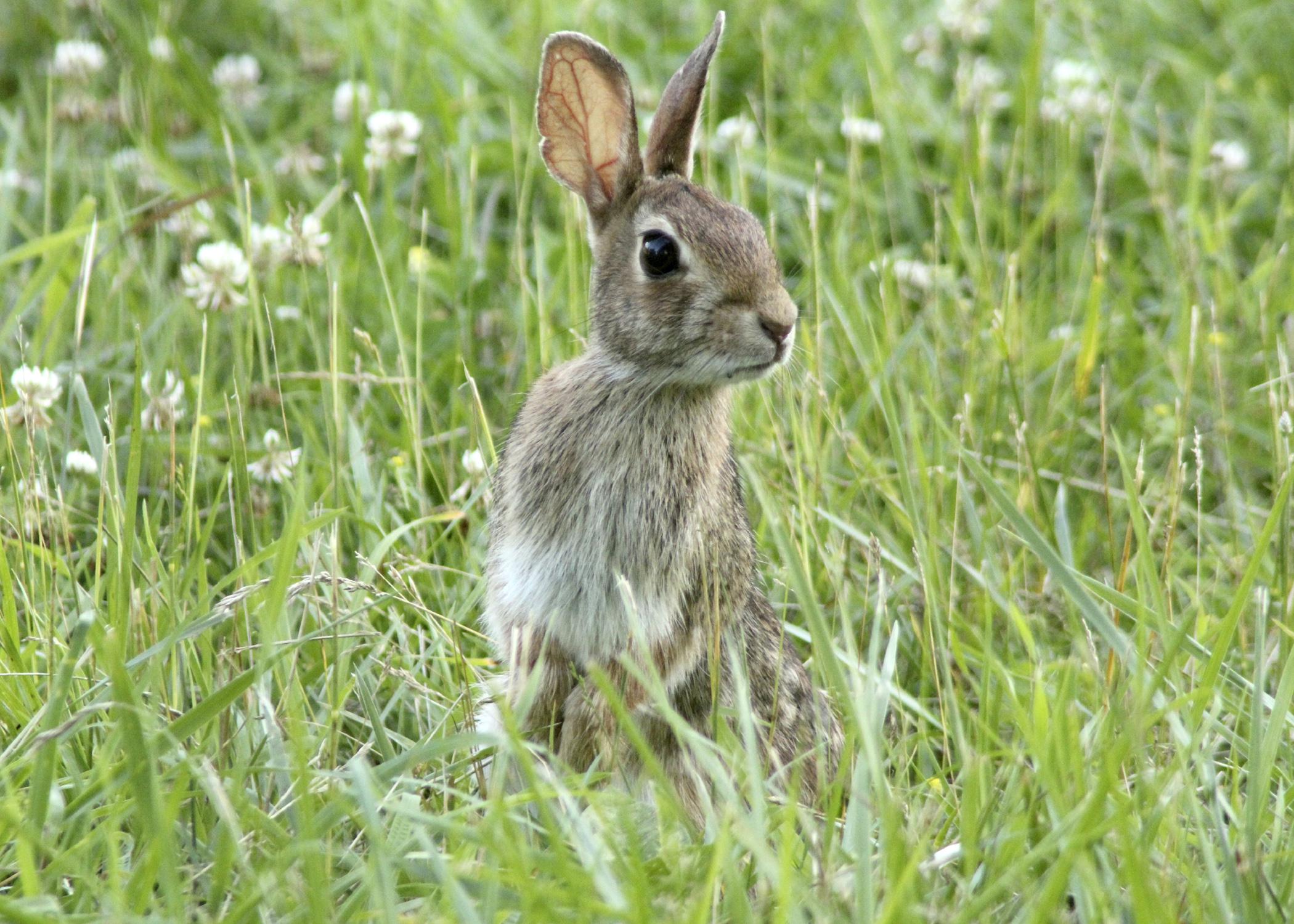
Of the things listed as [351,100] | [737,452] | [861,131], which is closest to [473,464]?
[737,452]

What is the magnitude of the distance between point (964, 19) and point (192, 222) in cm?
303

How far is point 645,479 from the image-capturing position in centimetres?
380

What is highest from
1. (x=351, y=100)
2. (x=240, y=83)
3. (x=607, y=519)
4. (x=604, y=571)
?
(x=240, y=83)

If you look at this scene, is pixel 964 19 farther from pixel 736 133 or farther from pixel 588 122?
pixel 588 122

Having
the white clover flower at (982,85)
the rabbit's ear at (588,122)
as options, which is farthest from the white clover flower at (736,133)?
the rabbit's ear at (588,122)

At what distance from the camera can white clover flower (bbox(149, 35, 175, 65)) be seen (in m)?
5.98

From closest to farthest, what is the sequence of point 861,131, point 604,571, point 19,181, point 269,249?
point 604,571
point 269,249
point 19,181
point 861,131

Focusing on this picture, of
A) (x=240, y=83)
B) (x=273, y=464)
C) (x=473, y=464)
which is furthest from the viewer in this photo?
(x=240, y=83)

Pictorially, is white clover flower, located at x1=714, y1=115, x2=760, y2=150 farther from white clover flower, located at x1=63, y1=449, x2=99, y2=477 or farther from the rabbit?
white clover flower, located at x1=63, y1=449, x2=99, y2=477

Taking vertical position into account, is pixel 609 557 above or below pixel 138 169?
below

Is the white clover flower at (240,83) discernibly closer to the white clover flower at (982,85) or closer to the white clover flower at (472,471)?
the white clover flower at (472,471)

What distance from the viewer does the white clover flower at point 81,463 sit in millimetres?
4121

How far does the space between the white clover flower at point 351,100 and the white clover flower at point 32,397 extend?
1.70 m

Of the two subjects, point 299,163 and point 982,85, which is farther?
point 982,85
